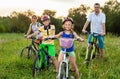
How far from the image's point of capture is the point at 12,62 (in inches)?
466

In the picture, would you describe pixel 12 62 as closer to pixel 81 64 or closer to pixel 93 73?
pixel 81 64

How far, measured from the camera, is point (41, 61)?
390 inches

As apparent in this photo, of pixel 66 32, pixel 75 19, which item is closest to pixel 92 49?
pixel 66 32

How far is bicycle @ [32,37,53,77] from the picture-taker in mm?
9656

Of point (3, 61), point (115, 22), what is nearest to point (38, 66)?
point (3, 61)

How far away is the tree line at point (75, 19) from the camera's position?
6700 centimetres

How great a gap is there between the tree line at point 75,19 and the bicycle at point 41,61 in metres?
55.7

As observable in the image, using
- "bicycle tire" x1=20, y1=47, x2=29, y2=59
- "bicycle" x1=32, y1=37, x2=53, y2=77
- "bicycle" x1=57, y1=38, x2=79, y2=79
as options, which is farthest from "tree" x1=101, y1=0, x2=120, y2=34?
"bicycle" x1=57, y1=38, x2=79, y2=79

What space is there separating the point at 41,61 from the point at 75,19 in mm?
68805

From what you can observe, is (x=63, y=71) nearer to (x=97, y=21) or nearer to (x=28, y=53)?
(x=97, y=21)

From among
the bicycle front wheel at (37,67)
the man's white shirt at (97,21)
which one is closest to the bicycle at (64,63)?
the bicycle front wheel at (37,67)

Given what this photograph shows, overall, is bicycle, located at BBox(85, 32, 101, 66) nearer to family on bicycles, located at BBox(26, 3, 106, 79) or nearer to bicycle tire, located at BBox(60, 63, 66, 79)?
family on bicycles, located at BBox(26, 3, 106, 79)

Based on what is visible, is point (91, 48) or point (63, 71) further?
point (91, 48)

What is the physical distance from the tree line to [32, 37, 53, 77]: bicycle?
183ft
